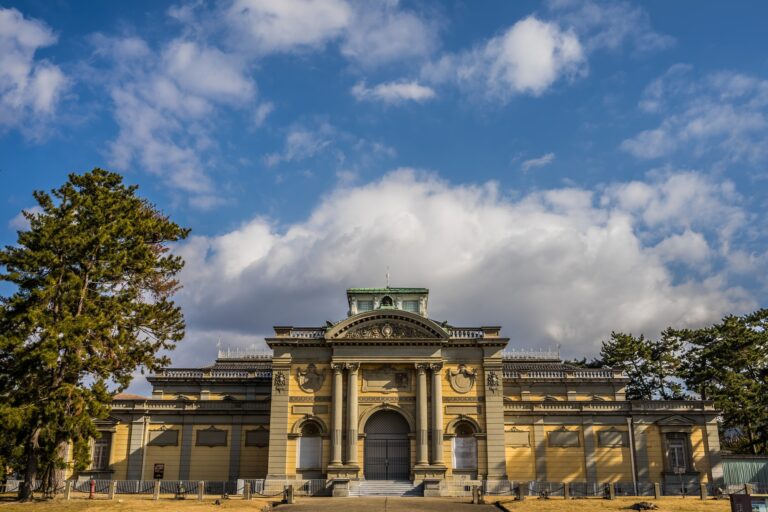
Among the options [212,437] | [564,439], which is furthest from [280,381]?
[564,439]

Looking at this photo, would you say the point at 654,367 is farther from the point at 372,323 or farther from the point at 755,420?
the point at 372,323

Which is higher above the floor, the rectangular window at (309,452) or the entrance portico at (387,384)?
the entrance portico at (387,384)

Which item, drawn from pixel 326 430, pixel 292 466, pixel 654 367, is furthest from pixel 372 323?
pixel 654 367

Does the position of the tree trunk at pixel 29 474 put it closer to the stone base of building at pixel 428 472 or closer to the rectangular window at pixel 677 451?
the stone base of building at pixel 428 472

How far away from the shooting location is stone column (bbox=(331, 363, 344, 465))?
39975 mm

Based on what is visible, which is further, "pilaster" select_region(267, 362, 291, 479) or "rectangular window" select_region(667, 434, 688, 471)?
"rectangular window" select_region(667, 434, 688, 471)

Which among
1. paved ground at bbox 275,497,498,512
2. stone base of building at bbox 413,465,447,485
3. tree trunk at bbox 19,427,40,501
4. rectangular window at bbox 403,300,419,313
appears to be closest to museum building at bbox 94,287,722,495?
stone base of building at bbox 413,465,447,485

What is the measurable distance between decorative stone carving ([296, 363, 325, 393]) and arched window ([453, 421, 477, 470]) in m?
9.47

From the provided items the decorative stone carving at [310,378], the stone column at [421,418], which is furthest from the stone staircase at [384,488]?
the decorative stone carving at [310,378]

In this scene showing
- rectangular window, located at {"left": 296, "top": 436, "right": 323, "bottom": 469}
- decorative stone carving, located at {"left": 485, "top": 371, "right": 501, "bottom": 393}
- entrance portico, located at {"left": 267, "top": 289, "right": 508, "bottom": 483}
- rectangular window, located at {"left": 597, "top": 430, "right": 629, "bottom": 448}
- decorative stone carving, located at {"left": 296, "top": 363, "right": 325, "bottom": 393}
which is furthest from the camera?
rectangular window, located at {"left": 597, "top": 430, "right": 629, "bottom": 448}

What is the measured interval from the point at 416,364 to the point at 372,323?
3.95 meters

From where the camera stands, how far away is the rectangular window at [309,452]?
4034 cm

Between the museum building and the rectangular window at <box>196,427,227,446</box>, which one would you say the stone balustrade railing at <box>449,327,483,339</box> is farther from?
the rectangular window at <box>196,427,227,446</box>

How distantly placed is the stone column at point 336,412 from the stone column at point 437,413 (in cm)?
598
